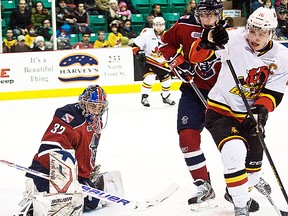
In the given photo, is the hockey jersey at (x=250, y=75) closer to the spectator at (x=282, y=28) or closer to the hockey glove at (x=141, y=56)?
the hockey glove at (x=141, y=56)

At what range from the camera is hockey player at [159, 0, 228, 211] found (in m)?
3.72

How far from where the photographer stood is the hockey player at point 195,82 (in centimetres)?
372

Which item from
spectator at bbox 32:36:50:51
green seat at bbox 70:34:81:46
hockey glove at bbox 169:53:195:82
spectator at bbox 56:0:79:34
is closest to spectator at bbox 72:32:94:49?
green seat at bbox 70:34:81:46

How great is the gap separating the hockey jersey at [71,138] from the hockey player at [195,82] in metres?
0.52

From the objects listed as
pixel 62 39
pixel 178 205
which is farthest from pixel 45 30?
pixel 178 205

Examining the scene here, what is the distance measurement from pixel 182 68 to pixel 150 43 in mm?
3492

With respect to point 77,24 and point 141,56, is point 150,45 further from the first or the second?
point 77,24

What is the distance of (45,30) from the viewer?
339 inches

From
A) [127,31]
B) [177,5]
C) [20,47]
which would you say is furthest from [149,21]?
[20,47]

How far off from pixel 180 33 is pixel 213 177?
958mm

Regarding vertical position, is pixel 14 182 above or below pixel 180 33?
below

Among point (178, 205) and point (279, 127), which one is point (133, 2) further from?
point (178, 205)

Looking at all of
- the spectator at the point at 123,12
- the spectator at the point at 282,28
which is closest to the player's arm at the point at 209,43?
the spectator at the point at 282,28

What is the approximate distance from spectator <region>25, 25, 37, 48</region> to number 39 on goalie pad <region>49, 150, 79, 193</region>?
5506mm
